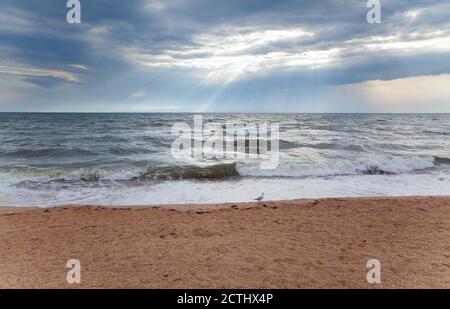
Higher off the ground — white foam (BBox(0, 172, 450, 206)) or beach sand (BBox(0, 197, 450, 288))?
white foam (BBox(0, 172, 450, 206))

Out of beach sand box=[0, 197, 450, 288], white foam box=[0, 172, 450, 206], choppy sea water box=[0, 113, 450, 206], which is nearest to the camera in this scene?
beach sand box=[0, 197, 450, 288]

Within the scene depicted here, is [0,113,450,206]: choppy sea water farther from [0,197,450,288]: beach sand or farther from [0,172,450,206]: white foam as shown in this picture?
[0,197,450,288]: beach sand

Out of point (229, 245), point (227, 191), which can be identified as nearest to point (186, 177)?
point (227, 191)

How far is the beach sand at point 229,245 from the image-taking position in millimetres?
3693

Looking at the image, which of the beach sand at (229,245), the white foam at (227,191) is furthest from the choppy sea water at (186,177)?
the beach sand at (229,245)

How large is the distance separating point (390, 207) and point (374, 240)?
8.32 feet

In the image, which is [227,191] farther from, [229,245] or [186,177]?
[229,245]

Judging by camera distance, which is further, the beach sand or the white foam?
the white foam

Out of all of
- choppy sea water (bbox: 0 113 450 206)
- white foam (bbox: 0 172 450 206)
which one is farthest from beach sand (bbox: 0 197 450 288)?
choppy sea water (bbox: 0 113 450 206)

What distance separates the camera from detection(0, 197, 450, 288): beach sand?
369 centimetres

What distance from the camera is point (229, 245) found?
4766 millimetres

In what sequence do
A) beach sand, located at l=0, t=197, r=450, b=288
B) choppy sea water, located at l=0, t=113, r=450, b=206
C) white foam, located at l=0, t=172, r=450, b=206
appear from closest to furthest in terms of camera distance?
1. beach sand, located at l=0, t=197, r=450, b=288
2. white foam, located at l=0, t=172, r=450, b=206
3. choppy sea water, located at l=0, t=113, r=450, b=206

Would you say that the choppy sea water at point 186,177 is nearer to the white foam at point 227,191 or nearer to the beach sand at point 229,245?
the white foam at point 227,191
